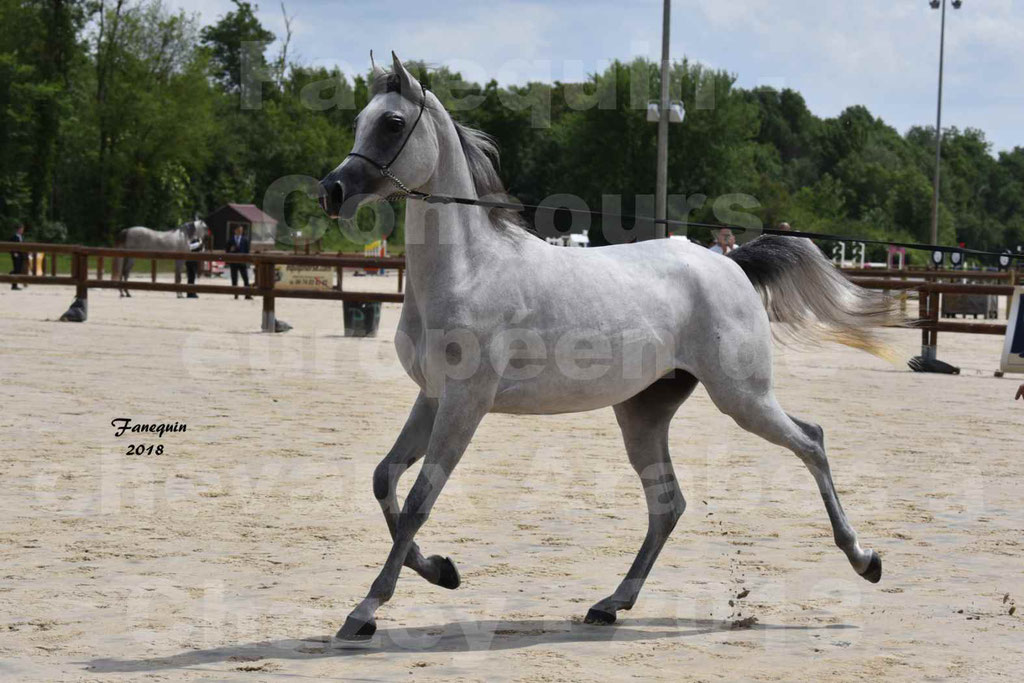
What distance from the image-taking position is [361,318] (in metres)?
18.2

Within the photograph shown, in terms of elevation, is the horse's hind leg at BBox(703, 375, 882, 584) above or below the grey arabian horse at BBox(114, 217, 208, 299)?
below

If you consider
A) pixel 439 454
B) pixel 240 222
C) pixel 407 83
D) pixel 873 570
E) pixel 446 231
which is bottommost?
pixel 873 570

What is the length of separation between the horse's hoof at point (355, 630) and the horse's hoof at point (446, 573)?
1.62ft

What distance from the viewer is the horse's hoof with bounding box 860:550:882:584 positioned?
502cm

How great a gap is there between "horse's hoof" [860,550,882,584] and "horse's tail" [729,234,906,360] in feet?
3.88

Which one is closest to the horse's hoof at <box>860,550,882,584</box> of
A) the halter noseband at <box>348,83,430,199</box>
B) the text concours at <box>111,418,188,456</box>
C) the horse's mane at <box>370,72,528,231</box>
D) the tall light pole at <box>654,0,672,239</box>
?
the horse's mane at <box>370,72,528,231</box>

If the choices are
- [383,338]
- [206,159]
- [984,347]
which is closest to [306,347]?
[383,338]

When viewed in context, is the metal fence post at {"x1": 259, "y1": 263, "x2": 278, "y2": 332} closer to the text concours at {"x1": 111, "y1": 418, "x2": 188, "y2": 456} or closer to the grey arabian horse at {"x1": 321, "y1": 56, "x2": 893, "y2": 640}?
the text concours at {"x1": 111, "y1": 418, "x2": 188, "y2": 456}

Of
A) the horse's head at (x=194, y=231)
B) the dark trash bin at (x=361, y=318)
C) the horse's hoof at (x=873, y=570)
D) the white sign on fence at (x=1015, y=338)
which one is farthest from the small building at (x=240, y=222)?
the horse's hoof at (x=873, y=570)

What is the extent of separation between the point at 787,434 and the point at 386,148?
2045 mm

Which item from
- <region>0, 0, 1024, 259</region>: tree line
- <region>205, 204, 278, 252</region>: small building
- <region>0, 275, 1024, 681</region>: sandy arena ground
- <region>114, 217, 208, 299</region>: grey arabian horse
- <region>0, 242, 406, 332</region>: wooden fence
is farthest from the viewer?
<region>0, 0, 1024, 259</region>: tree line

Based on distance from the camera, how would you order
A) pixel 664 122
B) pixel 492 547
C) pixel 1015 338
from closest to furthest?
pixel 492 547, pixel 1015 338, pixel 664 122

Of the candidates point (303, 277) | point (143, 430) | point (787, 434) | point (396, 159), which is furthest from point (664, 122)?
point (396, 159)

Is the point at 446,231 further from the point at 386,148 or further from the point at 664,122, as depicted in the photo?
the point at 664,122
